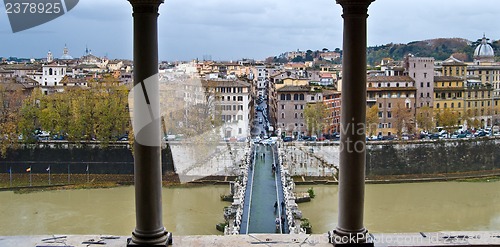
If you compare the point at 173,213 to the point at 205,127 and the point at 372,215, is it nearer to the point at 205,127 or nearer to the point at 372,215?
the point at 372,215

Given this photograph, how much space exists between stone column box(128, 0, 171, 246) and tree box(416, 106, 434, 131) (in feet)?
60.6

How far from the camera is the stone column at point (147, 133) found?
8.79ft

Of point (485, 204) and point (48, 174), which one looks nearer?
point (485, 204)

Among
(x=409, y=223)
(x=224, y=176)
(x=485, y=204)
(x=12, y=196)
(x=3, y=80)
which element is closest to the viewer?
(x=409, y=223)

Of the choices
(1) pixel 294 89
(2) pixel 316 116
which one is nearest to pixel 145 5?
(2) pixel 316 116

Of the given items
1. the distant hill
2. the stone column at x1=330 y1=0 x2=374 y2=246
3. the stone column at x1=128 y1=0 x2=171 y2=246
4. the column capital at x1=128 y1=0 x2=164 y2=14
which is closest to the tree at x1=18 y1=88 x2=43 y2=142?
the stone column at x1=128 y1=0 x2=171 y2=246

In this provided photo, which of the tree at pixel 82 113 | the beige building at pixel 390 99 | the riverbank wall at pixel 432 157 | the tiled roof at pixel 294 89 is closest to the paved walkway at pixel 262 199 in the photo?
the riverbank wall at pixel 432 157

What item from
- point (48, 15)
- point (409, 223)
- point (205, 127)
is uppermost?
point (48, 15)

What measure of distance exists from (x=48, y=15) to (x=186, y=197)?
379 inches

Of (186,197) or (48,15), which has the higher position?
(48,15)

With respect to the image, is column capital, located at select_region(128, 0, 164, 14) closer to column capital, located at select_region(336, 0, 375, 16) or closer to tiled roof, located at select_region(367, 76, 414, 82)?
column capital, located at select_region(336, 0, 375, 16)

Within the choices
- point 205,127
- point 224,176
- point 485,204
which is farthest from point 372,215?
point 205,127

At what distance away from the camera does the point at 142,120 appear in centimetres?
278

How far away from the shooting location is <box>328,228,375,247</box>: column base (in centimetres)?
273
